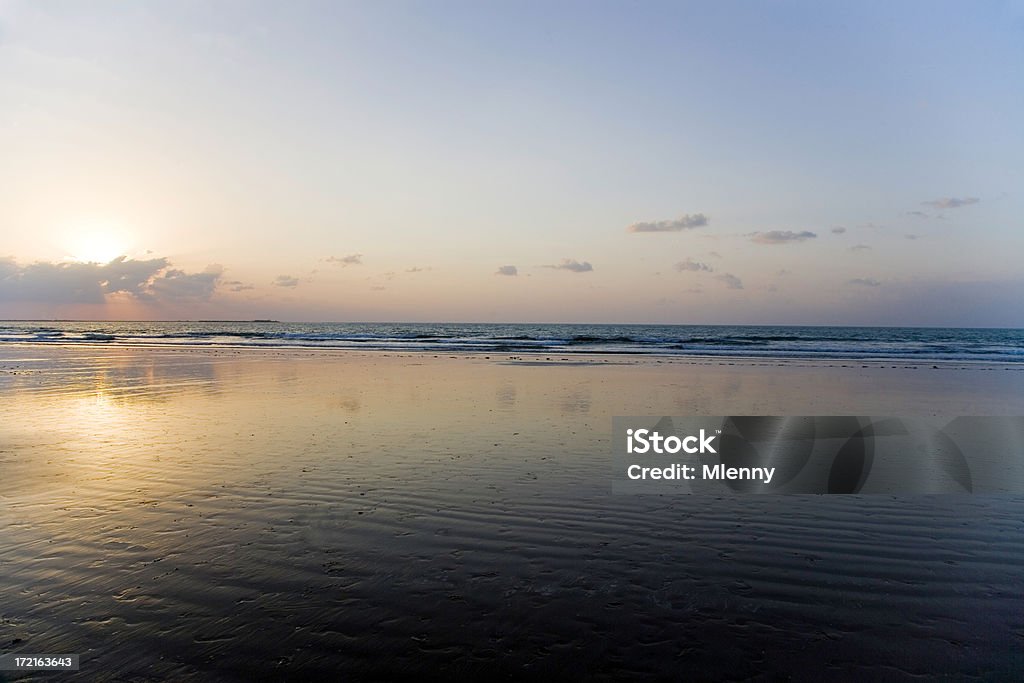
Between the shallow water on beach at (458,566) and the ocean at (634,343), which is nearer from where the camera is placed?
the shallow water on beach at (458,566)

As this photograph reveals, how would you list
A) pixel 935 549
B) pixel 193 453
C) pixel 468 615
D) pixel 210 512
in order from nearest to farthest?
pixel 468 615 → pixel 935 549 → pixel 210 512 → pixel 193 453

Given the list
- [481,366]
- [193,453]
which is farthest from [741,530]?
[481,366]

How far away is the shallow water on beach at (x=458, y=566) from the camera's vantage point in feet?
14.4

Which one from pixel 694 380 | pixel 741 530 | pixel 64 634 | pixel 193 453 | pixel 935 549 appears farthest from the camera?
pixel 694 380

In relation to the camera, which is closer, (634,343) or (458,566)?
(458,566)

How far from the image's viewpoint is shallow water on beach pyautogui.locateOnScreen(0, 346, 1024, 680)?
4.39m

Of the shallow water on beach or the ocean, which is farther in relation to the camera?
the ocean

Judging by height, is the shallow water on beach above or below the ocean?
below

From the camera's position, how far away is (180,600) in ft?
16.9

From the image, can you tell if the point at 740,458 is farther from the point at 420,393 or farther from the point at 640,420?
the point at 420,393

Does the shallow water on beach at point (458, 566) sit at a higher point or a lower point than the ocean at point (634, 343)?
lower

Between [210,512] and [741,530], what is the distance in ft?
21.0

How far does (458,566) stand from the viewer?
5.87 m

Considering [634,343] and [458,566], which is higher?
[634,343]
